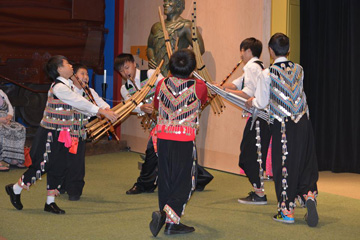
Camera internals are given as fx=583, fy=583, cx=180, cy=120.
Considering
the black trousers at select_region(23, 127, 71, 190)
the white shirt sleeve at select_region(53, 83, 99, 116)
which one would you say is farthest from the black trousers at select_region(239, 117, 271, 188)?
the black trousers at select_region(23, 127, 71, 190)

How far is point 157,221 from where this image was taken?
373 centimetres

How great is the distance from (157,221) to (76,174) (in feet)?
5.07

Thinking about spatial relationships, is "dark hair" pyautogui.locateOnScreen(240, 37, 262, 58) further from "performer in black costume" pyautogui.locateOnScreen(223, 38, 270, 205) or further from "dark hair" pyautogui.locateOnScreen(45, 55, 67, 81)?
"dark hair" pyautogui.locateOnScreen(45, 55, 67, 81)

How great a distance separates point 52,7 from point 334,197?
4.36 m

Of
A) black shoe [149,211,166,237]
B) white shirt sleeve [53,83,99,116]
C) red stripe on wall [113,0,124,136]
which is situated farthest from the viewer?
red stripe on wall [113,0,124,136]

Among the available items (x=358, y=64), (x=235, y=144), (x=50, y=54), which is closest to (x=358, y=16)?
(x=358, y=64)

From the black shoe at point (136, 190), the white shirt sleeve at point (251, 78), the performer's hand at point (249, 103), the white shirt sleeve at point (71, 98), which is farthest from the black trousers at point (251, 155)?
the white shirt sleeve at point (71, 98)

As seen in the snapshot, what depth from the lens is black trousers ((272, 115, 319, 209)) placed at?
4.15 m

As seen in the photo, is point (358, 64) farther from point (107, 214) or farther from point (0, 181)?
point (0, 181)

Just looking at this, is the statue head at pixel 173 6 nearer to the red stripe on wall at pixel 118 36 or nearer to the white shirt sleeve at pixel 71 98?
the red stripe on wall at pixel 118 36

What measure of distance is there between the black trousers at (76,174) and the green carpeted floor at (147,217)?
11cm

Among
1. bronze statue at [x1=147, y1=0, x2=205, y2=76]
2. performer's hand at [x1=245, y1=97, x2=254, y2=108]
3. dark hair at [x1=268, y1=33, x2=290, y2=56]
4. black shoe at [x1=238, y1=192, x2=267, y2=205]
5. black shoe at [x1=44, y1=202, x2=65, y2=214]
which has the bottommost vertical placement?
black shoe at [x1=44, y1=202, x2=65, y2=214]

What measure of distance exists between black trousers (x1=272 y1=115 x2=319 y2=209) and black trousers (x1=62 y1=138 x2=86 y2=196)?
5.67ft

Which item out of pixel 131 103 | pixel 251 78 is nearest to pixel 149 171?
pixel 131 103
